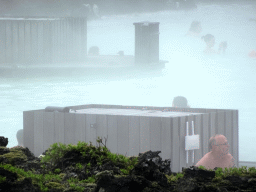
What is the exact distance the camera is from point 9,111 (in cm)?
2133

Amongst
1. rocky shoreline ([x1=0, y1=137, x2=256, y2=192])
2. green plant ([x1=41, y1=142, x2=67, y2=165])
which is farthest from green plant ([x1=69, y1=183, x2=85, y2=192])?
green plant ([x1=41, y1=142, x2=67, y2=165])

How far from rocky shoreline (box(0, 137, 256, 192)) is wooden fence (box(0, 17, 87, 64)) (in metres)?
13.2

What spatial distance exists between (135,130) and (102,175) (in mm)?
3386

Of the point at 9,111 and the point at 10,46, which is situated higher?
the point at 10,46

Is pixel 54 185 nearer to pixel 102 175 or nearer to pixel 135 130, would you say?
pixel 102 175

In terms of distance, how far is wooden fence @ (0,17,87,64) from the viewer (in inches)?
600

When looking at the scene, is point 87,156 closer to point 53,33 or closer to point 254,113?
point 53,33

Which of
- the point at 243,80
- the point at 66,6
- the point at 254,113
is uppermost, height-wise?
the point at 66,6

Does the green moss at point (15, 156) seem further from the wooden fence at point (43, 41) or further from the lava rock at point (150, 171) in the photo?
the wooden fence at point (43, 41)

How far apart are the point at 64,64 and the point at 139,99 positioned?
8.87 meters

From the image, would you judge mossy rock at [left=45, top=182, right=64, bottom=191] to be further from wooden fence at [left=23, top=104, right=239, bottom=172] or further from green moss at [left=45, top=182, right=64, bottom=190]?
wooden fence at [left=23, top=104, right=239, bottom=172]

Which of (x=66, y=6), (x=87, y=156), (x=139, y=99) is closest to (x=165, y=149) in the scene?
(x=87, y=156)

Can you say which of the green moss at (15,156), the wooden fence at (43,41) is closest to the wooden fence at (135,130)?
the green moss at (15,156)

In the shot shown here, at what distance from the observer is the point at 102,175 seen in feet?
5.41
